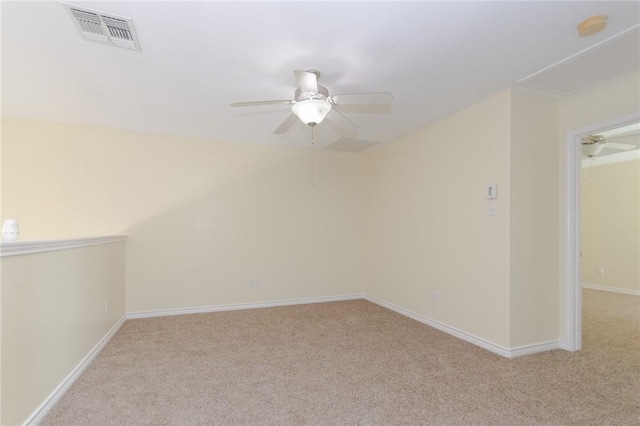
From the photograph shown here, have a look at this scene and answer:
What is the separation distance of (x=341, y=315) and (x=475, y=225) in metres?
1.97

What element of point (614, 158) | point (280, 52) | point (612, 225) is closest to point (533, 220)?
point (280, 52)

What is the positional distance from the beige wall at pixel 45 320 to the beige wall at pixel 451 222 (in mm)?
3378

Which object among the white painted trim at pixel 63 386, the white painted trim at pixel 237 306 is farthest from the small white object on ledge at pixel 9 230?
the white painted trim at pixel 237 306

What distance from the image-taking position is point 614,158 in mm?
5676

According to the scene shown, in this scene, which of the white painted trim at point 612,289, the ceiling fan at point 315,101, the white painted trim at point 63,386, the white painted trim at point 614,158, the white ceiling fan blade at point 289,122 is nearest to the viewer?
the white painted trim at point 63,386

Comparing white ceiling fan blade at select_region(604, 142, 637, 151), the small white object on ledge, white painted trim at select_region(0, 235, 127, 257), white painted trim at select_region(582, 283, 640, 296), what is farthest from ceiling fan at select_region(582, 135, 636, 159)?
the small white object on ledge

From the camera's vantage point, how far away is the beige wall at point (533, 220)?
283 centimetres

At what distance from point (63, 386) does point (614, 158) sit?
804cm

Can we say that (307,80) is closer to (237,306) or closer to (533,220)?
(533,220)

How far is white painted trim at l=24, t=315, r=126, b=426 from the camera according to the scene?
6.00 ft

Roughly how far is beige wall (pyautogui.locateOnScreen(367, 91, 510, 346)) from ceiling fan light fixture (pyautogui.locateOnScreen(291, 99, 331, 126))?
66.1 inches

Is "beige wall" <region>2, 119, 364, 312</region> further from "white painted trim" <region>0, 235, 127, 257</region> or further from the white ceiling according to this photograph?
"white painted trim" <region>0, 235, 127, 257</region>

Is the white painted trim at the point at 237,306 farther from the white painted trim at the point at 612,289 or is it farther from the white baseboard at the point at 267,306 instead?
the white painted trim at the point at 612,289

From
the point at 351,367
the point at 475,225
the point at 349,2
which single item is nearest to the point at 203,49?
the point at 349,2
